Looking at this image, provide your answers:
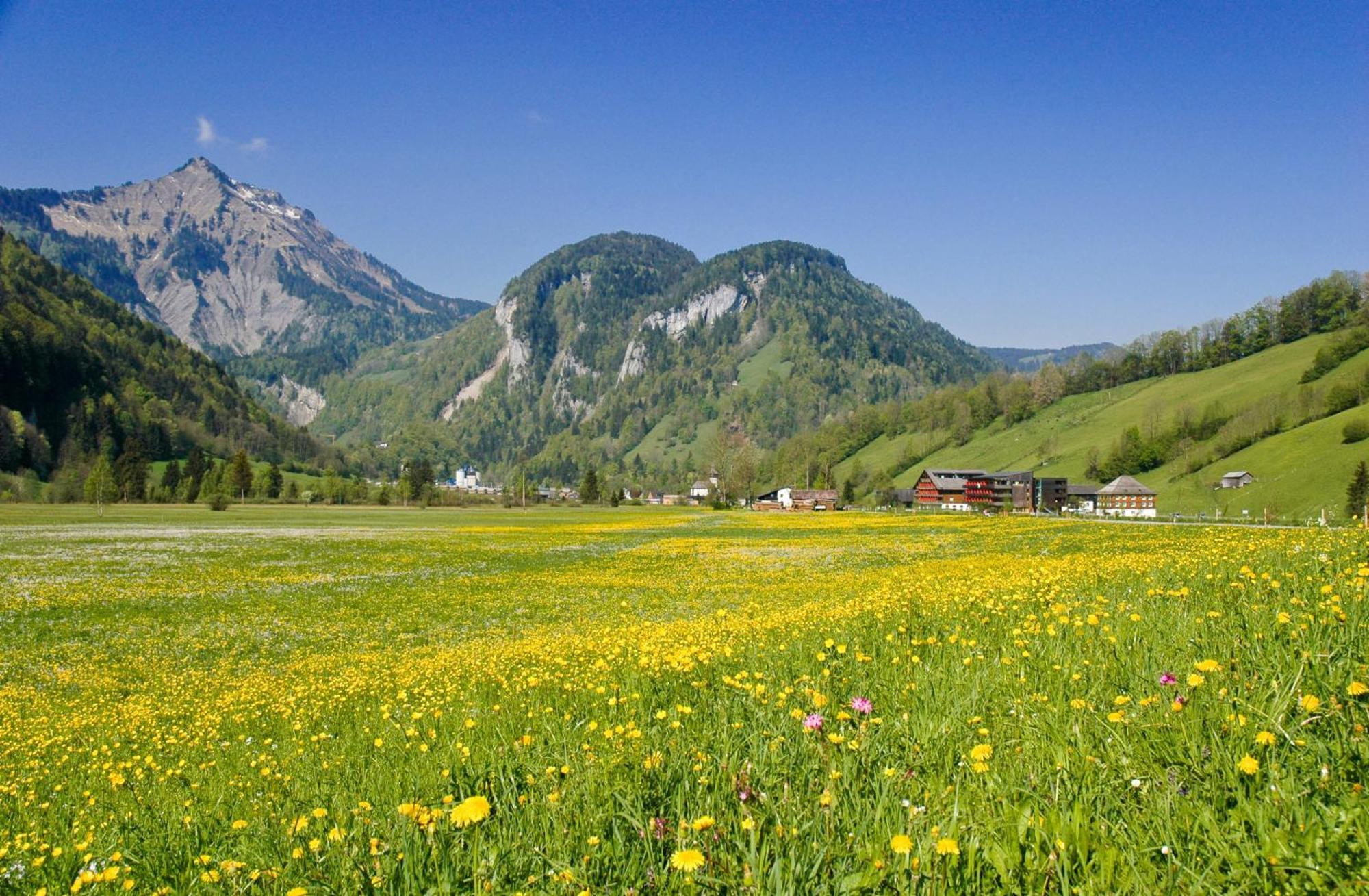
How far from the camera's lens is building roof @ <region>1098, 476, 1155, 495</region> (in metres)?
144

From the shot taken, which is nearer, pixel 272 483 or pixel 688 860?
pixel 688 860

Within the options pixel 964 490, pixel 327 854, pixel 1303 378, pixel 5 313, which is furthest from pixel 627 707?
pixel 5 313

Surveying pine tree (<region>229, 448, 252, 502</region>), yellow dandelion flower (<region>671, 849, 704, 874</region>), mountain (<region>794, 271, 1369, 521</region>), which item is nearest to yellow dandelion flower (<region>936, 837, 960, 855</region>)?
yellow dandelion flower (<region>671, 849, 704, 874</region>)

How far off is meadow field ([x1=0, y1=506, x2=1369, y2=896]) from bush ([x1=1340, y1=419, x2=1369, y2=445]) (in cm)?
14110

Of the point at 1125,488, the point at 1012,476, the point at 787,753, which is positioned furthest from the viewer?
the point at 1012,476

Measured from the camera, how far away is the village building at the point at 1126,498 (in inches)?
5541

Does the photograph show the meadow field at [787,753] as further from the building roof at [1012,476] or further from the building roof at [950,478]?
the building roof at [950,478]

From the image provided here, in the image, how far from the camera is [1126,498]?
14350 cm

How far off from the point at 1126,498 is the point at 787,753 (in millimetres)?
164903

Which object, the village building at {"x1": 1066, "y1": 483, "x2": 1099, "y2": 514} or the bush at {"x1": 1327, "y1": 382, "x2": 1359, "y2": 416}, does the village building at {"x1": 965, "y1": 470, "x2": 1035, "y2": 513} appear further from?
the bush at {"x1": 1327, "y1": 382, "x2": 1359, "y2": 416}

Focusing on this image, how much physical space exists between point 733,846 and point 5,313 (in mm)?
262122

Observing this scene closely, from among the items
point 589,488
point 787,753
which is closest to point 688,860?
point 787,753

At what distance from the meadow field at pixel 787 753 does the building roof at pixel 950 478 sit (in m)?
171

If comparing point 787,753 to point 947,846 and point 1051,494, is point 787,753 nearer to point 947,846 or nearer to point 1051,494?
point 947,846
